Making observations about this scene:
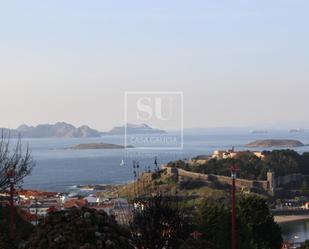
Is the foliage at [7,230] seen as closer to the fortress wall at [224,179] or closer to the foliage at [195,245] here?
the foliage at [195,245]

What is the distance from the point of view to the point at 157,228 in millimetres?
9227

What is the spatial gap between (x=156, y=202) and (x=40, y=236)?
4658 mm

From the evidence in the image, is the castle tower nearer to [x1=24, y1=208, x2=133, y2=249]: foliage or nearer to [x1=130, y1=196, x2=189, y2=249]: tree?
[x1=130, y1=196, x2=189, y2=249]: tree

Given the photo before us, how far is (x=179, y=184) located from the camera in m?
53.9

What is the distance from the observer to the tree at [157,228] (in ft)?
29.0

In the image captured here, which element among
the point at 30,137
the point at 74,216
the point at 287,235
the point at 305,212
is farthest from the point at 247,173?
the point at 30,137

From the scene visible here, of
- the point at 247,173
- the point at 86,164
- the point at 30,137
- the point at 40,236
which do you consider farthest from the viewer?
the point at 30,137

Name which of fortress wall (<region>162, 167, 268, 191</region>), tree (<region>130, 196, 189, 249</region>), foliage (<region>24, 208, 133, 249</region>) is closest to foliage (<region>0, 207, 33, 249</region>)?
foliage (<region>24, 208, 133, 249</region>)

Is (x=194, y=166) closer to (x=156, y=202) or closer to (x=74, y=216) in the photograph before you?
(x=156, y=202)

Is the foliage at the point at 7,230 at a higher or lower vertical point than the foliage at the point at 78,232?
lower

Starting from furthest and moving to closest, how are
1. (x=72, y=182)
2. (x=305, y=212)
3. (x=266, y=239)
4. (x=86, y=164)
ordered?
(x=86, y=164) < (x=72, y=182) < (x=305, y=212) < (x=266, y=239)

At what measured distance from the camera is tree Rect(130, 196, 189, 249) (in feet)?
29.0

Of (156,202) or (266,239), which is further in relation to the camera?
(266,239)

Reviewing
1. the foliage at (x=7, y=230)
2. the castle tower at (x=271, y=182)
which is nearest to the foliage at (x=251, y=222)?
the foliage at (x=7, y=230)
